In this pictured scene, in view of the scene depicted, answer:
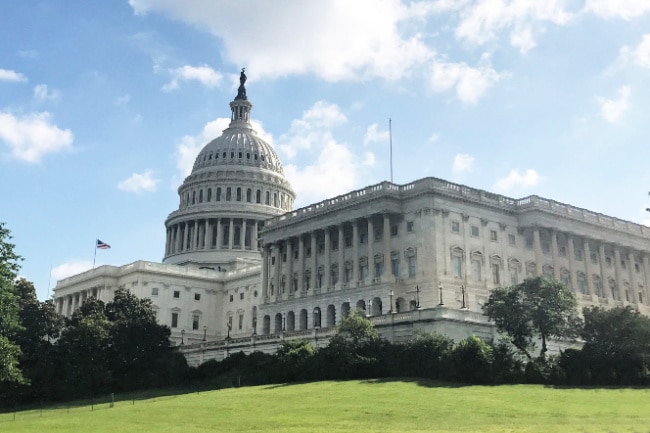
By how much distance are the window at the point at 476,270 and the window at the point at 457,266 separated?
2.22m

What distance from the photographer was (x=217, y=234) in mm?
163000

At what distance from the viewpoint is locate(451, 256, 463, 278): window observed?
95.9m

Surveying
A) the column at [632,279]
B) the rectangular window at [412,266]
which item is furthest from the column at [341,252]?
the column at [632,279]

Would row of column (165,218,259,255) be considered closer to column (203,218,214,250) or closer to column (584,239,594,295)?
column (203,218,214,250)

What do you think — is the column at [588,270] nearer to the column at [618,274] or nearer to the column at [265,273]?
the column at [618,274]

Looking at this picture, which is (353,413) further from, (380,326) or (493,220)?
(493,220)

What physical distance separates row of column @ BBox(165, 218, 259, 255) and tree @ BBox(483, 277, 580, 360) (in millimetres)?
95386

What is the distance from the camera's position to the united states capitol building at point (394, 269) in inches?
3684

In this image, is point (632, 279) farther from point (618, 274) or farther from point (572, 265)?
point (572, 265)

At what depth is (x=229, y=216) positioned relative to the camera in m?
163

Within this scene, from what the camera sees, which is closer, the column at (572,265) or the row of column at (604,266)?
the row of column at (604,266)

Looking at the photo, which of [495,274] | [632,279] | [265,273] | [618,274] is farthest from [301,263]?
[632,279]

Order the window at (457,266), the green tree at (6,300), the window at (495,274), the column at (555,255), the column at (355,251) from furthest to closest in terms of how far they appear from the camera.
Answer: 1. the column at (555,255)
2. the column at (355,251)
3. the window at (495,274)
4. the window at (457,266)
5. the green tree at (6,300)

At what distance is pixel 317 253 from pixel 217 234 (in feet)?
189
